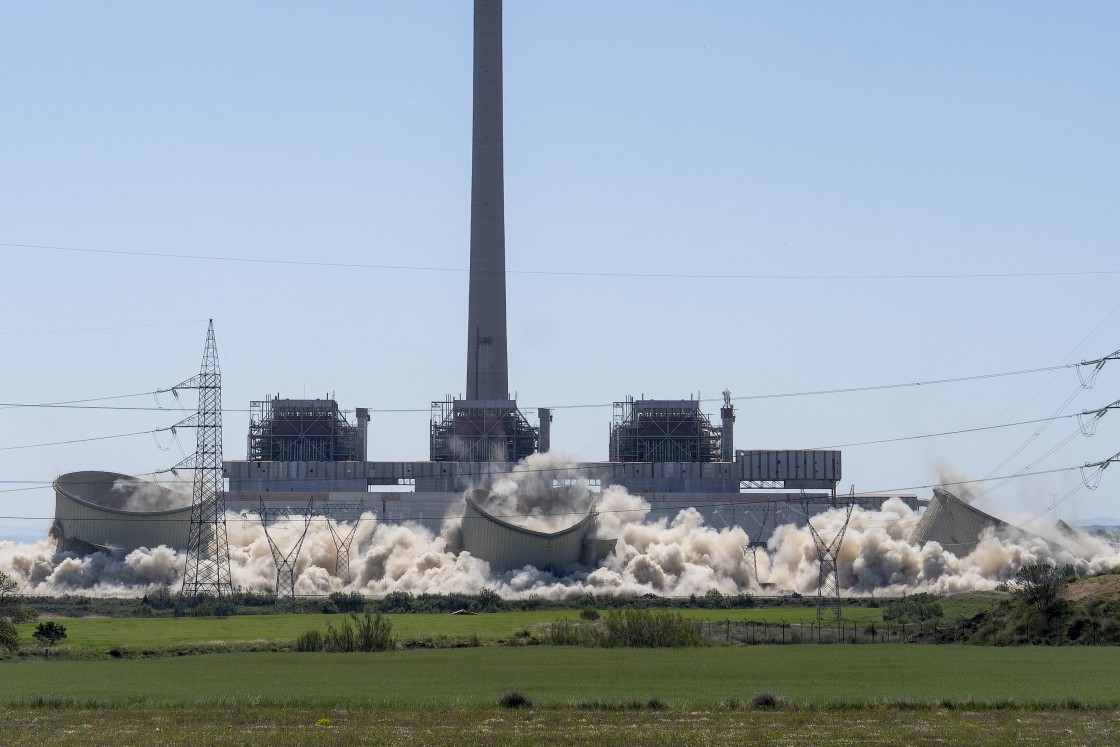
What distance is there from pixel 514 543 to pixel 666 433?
34390 mm

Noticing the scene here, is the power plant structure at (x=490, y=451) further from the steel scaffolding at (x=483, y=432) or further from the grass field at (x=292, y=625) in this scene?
the grass field at (x=292, y=625)

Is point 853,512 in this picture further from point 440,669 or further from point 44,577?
point 440,669

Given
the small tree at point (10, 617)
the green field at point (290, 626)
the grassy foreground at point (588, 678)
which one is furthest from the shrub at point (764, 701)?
the small tree at point (10, 617)

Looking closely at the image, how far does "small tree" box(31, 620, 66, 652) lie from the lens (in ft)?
244

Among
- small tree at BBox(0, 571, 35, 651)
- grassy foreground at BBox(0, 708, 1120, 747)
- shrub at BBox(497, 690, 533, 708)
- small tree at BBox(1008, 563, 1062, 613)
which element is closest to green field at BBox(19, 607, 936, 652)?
small tree at BBox(0, 571, 35, 651)

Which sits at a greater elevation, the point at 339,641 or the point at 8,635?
the point at 8,635

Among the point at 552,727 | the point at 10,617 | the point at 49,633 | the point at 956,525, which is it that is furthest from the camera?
the point at 956,525

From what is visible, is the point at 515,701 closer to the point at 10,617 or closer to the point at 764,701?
the point at 764,701

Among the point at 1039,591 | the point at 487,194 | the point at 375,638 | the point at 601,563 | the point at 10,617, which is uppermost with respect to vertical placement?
the point at 487,194

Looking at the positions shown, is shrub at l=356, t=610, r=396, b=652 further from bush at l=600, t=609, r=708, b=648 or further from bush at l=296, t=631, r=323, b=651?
bush at l=600, t=609, r=708, b=648

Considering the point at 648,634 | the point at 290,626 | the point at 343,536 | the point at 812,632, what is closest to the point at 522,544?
the point at 343,536

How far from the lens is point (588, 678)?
52.1 m

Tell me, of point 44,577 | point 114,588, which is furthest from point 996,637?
point 44,577

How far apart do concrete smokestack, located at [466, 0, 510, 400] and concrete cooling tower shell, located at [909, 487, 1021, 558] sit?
44485 millimetres
